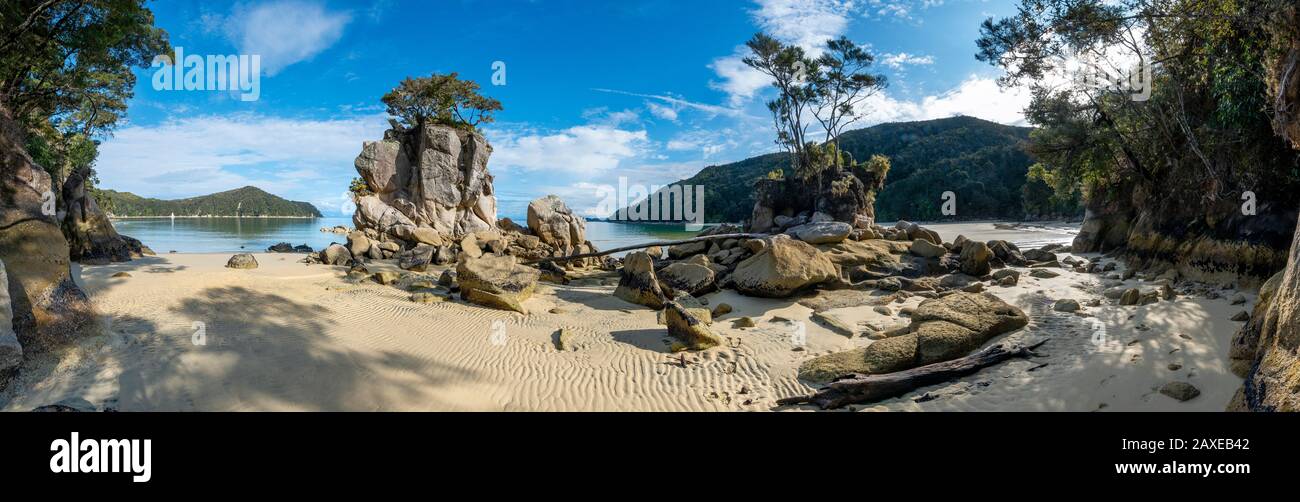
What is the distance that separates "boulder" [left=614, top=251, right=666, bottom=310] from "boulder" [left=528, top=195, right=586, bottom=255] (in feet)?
46.7

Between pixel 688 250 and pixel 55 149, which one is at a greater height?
pixel 55 149

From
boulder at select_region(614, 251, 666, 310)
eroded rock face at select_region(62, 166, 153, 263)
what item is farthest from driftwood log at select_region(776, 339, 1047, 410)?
eroded rock face at select_region(62, 166, 153, 263)

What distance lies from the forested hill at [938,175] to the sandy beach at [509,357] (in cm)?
5439

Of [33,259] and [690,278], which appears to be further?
[690,278]

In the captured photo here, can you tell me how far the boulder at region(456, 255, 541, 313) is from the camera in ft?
40.7

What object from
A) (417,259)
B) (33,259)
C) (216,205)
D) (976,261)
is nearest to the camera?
(33,259)

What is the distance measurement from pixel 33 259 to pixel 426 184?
2344 centimetres

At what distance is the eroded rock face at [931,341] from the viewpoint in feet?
22.9

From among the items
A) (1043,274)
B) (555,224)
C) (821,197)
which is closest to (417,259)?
(555,224)

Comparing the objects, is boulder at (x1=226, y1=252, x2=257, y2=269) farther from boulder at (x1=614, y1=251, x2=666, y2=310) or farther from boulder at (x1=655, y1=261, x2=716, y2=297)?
boulder at (x1=655, y1=261, x2=716, y2=297)

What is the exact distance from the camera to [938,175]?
7819 cm

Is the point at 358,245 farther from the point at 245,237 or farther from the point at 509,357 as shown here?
the point at 245,237

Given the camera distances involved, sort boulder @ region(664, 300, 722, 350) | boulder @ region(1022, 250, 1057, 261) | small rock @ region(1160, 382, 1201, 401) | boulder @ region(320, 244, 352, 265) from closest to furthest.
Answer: small rock @ region(1160, 382, 1201, 401) → boulder @ region(664, 300, 722, 350) → boulder @ region(1022, 250, 1057, 261) → boulder @ region(320, 244, 352, 265)
